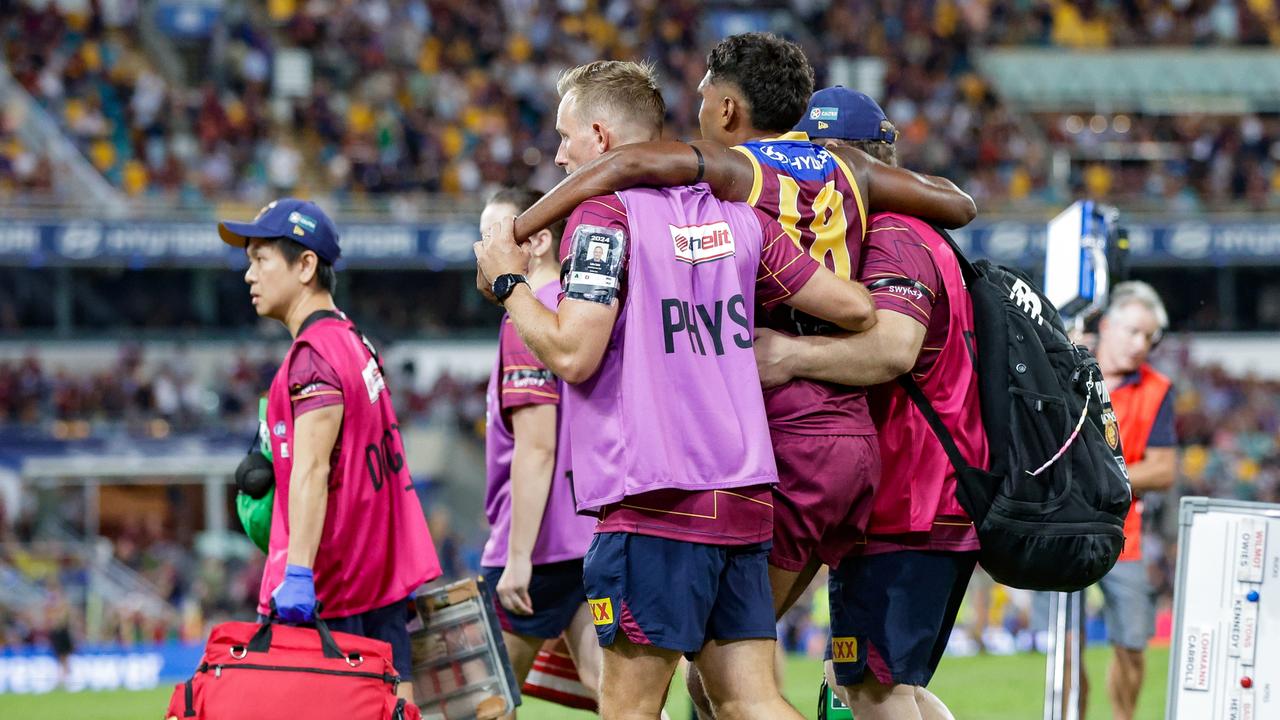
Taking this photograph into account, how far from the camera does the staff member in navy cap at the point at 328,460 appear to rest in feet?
16.3

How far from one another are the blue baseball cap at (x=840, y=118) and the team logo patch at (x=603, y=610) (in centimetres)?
163

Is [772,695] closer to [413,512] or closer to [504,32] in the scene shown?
[413,512]

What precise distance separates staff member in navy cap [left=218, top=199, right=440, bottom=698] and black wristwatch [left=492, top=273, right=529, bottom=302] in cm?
108

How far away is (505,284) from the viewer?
4.13 m

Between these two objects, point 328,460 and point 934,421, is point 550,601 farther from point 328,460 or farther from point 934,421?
point 934,421

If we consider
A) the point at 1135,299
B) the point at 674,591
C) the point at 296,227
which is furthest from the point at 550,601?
the point at 1135,299

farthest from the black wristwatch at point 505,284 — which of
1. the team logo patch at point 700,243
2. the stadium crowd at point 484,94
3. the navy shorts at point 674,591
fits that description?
the stadium crowd at point 484,94

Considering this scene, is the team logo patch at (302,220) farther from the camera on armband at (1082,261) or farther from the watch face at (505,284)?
the camera on armband at (1082,261)

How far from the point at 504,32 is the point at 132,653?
58.2ft

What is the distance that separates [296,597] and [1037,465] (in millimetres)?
2223

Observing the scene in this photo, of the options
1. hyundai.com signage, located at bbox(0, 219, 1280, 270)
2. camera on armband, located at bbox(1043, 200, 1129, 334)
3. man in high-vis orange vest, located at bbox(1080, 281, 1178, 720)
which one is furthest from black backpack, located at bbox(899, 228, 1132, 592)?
hyundai.com signage, located at bbox(0, 219, 1280, 270)

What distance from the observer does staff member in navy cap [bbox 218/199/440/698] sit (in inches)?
195

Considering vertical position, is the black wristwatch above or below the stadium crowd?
below

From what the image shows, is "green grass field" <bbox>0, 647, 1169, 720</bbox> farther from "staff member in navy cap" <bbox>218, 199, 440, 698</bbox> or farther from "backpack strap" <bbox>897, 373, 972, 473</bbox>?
"backpack strap" <bbox>897, 373, 972, 473</bbox>
